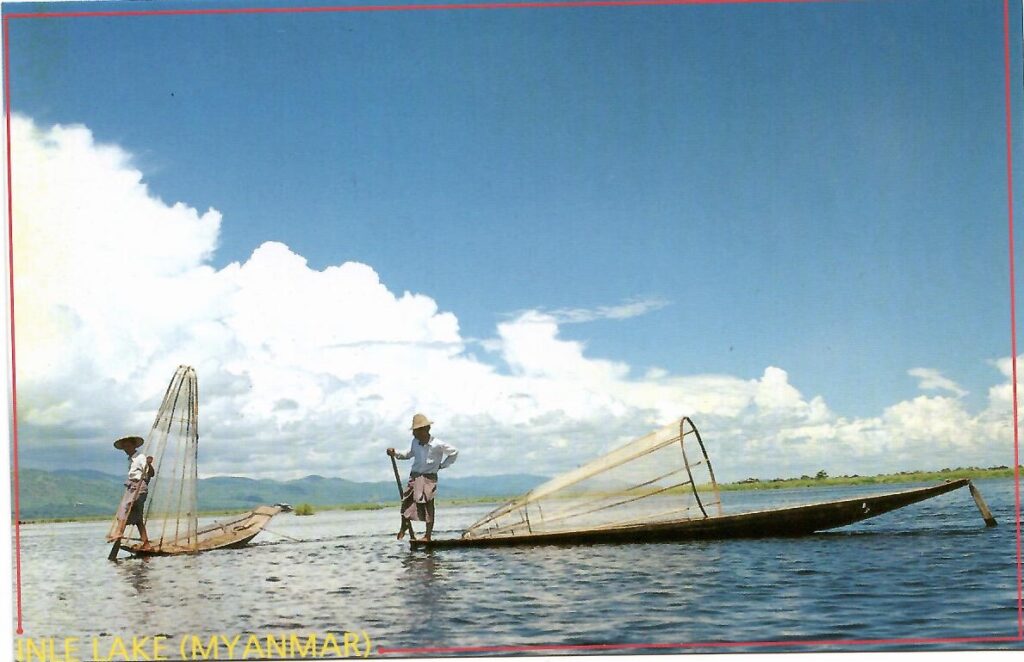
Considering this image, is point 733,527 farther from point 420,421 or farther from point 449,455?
point 420,421

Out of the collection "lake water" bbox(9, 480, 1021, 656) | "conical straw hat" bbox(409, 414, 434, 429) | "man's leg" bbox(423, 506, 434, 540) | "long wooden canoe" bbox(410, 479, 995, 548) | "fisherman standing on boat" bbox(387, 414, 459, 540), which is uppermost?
"conical straw hat" bbox(409, 414, 434, 429)

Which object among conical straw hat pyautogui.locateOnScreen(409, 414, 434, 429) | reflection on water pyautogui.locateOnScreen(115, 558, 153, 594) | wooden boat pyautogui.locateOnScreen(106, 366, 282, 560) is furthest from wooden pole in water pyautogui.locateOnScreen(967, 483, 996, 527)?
reflection on water pyautogui.locateOnScreen(115, 558, 153, 594)

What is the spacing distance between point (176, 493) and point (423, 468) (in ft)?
8.62

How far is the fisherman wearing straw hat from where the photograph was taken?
366 inches

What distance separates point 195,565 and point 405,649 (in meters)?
3.18

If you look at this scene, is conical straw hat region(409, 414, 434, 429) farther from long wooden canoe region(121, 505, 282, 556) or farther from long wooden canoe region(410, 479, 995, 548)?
long wooden canoe region(121, 505, 282, 556)

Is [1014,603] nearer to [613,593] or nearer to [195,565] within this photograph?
[613,593]

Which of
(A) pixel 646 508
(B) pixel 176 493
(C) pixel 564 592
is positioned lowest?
(C) pixel 564 592

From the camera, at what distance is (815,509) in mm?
10156

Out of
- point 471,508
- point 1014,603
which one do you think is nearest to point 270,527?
point 471,508

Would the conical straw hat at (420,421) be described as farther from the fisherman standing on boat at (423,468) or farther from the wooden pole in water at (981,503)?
the wooden pole in water at (981,503)

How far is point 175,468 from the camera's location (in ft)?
32.1

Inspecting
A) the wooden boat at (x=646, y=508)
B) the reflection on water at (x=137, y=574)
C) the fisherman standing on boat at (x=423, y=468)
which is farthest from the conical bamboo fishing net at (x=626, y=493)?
the reflection on water at (x=137, y=574)

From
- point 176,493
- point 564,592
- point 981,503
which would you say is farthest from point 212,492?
point 981,503
